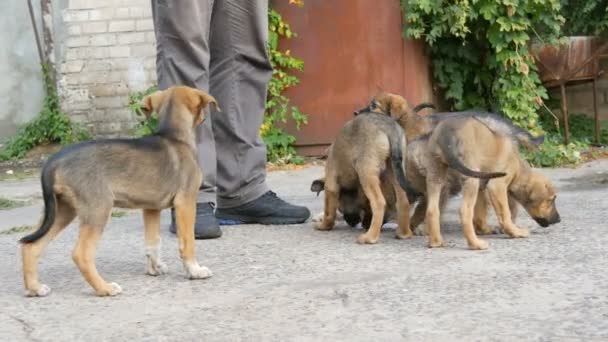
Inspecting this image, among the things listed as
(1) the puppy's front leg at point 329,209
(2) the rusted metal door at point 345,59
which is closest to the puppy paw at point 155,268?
(1) the puppy's front leg at point 329,209

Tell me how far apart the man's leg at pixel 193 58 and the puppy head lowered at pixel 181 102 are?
2.61 ft

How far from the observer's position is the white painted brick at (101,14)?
11.5 m

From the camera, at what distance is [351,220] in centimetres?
559

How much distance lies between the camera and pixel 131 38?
11516mm

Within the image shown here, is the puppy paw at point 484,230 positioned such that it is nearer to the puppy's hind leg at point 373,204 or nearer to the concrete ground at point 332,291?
the concrete ground at point 332,291

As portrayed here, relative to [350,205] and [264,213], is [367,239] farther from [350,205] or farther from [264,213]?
[264,213]

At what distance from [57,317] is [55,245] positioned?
5.55 ft

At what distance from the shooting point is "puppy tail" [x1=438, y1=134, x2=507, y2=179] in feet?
15.6

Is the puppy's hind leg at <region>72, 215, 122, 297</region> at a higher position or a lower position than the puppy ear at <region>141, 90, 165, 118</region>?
lower

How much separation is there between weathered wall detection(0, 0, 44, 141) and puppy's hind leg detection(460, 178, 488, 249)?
321 inches

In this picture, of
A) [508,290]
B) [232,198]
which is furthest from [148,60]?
[508,290]

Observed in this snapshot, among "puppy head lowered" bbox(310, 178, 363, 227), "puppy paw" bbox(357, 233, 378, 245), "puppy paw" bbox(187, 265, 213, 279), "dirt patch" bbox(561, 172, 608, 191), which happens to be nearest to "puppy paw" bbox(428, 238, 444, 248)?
"puppy paw" bbox(357, 233, 378, 245)

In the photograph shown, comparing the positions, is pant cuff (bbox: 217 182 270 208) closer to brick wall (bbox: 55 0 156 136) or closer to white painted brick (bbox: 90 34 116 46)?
brick wall (bbox: 55 0 156 136)

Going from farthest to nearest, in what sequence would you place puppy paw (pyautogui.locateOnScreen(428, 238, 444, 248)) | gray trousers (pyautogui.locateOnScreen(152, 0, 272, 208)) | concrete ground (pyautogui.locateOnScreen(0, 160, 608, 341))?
gray trousers (pyautogui.locateOnScreen(152, 0, 272, 208))
puppy paw (pyautogui.locateOnScreen(428, 238, 444, 248))
concrete ground (pyautogui.locateOnScreen(0, 160, 608, 341))
